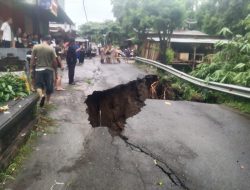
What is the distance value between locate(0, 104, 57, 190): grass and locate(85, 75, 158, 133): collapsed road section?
7.58 feet

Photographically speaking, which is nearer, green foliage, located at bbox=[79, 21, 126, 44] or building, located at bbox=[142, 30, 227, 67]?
building, located at bbox=[142, 30, 227, 67]

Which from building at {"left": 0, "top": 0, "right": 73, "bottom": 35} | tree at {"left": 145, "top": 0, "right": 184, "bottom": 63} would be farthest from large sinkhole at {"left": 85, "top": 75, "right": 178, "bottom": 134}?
tree at {"left": 145, "top": 0, "right": 184, "bottom": 63}

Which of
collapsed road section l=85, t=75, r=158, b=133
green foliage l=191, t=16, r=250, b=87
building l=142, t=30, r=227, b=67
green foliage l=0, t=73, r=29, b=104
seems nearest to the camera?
green foliage l=0, t=73, r=29, b=104

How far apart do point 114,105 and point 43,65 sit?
11.3ft

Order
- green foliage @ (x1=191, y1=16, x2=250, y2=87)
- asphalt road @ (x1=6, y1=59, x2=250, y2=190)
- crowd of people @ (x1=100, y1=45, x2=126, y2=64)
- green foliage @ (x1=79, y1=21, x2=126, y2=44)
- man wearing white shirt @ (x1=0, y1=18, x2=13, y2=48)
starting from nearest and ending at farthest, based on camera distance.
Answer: asphalt road @ (x1=6, y1=59, x2=250, y2=190) → green foliage @ (x1=191, y1=16, x2=250, y2=87) → man wearing white shirt @ (x1=0, y1=18, x2=13, y2=48) → crowd of people @ (x1=100, y1=45, x2=126, y2=64) → green foliage @ (x1=79, y1=21, x2=126, y2=44)

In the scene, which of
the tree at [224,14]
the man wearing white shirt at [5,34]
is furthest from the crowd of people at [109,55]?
the man wearing white shirt at [5,34]

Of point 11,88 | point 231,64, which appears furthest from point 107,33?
point 11,88

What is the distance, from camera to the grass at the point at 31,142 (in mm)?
4695

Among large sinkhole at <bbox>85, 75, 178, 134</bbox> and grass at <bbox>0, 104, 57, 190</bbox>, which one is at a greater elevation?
grass at <bbox>0, 104, 57, 190</bbox>

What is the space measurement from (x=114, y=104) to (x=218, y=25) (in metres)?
27.6

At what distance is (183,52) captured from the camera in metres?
30.0

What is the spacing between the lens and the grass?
15.4 ft

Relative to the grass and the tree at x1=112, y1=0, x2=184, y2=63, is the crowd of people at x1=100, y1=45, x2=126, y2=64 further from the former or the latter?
the grass

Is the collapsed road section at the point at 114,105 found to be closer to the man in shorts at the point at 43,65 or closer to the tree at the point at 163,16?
the man in shorts at the point at 43,65
